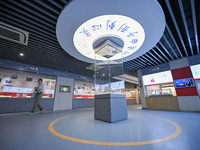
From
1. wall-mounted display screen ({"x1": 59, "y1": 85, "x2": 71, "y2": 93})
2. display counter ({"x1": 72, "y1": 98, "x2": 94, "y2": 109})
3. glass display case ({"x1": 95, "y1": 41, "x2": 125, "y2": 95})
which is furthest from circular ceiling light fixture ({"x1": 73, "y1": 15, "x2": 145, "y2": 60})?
display counter ({"x1": 72, "y1": 98, "x2": 94, "y2": 109})

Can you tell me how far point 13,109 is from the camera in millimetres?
4852

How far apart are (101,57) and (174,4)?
3044mm

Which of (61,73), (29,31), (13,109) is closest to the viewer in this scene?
(29,31)

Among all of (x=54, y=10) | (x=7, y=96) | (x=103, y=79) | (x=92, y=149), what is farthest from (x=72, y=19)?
(x=7, y=96)

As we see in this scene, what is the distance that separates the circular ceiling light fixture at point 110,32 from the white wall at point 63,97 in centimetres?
381

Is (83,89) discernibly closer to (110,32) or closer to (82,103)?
(82,103)

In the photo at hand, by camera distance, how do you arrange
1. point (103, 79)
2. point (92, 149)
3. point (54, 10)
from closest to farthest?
point (92, 149), point (54, 10), point (103, 79)

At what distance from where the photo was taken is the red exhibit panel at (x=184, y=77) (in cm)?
475

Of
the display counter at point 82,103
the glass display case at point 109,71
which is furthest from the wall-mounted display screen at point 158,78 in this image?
the display counter at point 82,103

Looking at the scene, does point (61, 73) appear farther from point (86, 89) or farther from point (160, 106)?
point (160, 106)

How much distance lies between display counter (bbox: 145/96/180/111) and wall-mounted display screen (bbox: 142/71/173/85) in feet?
3.50

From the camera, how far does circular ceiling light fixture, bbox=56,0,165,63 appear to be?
2182 mm

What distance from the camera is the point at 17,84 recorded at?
5395 millimetres

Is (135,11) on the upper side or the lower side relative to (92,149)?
upper
